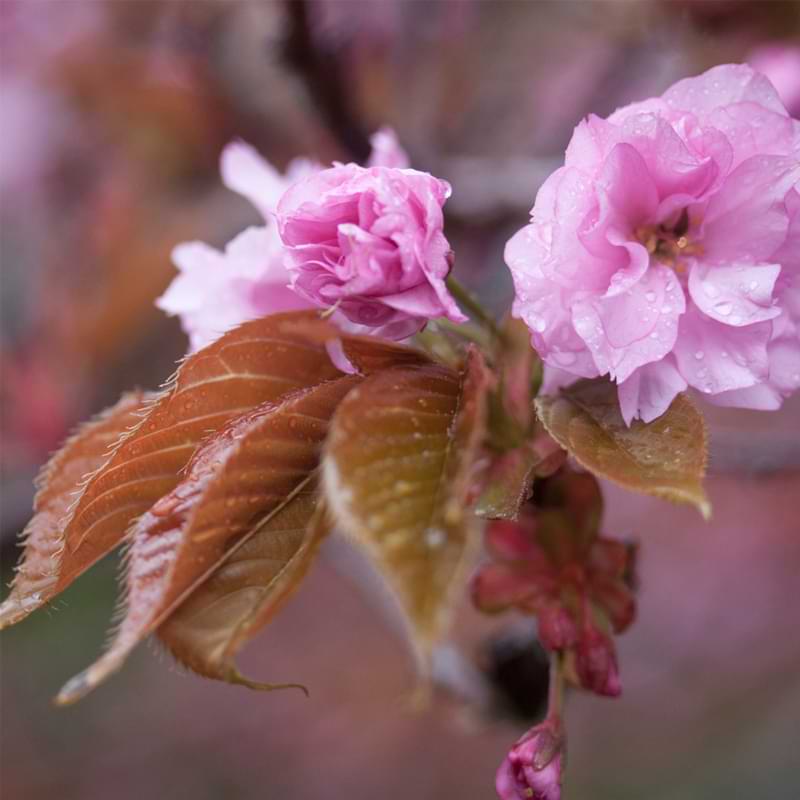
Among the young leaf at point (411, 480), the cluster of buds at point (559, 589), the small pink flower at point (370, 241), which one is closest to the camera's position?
the young leaf at point (411, 480)

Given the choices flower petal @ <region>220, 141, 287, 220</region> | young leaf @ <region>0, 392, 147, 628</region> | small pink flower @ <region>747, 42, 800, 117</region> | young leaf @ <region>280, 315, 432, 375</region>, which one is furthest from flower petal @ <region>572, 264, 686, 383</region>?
small pink flower @ <region>747, 42, 800, 117</region>

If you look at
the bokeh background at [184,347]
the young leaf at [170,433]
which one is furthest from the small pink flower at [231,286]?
the bokeh background at [184,347]

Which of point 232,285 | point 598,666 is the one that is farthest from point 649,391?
point 232,285

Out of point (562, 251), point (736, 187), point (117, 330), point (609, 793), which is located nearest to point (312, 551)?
point (562, 251)

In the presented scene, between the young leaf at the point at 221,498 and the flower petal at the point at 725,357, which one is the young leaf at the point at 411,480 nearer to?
the young leaf at the point at 221,498

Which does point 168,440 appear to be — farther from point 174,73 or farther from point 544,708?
point 174,73

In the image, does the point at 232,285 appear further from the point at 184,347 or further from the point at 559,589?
the point at 184,347
